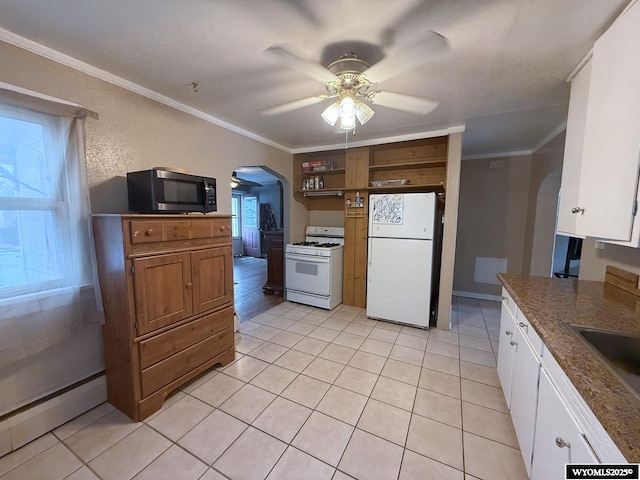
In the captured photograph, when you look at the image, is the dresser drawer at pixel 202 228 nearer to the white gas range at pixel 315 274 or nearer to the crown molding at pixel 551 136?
the white gas range at pixel 315 274

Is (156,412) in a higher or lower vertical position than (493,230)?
lower

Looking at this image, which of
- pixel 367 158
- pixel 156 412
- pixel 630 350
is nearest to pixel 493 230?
pixel 367 158

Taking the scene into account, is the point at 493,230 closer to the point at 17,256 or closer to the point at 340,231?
the point at 340,231

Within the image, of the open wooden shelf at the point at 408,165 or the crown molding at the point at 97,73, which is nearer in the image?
the crown molding at the point at 97,73

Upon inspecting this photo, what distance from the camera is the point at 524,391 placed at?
1.36m

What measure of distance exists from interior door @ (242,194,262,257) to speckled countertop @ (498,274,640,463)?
7.03 m

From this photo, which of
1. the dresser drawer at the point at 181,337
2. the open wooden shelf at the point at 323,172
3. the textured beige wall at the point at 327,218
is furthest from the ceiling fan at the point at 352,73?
the textured beige wall at the point at 327,218

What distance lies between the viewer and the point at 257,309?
371 cm

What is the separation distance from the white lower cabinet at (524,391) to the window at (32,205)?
2.71m

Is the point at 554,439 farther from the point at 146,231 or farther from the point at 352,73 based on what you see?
the point at 146,231

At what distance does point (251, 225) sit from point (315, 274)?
5108 mm

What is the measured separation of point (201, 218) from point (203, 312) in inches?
29.8

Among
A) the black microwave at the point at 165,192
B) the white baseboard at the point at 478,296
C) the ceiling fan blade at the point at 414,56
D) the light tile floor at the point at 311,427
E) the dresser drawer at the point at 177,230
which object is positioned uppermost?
the ceiling fan blade at the point at 414,56

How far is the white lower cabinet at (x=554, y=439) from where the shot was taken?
2.64ft
